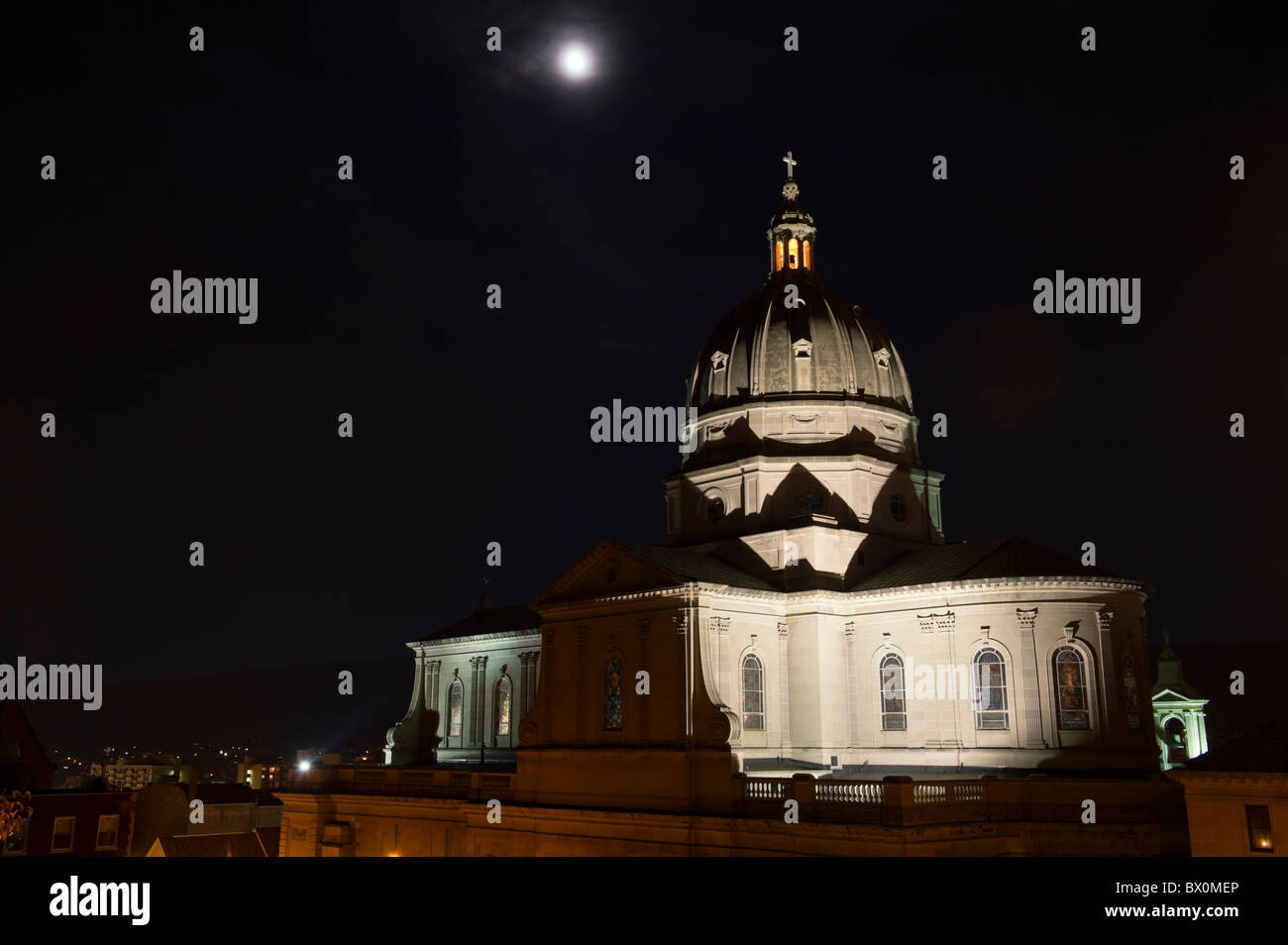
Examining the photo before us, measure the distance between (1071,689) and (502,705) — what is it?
28081mm

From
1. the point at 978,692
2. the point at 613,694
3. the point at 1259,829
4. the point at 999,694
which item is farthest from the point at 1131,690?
the point at 613,694

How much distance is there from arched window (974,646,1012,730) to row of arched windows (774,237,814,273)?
22.1 metres

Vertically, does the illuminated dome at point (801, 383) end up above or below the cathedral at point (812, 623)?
above

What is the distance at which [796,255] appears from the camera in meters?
55.5

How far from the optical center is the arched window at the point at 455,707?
5975 cm

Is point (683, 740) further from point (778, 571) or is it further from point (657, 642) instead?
point (778, 571)

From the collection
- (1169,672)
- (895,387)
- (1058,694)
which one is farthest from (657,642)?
(1169,672)

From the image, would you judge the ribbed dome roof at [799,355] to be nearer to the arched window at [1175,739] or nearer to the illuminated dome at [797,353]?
the illuminated dome at [797,353]

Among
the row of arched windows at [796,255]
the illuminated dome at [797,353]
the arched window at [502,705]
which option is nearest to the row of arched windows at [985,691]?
the illuminated dome at [797,353]

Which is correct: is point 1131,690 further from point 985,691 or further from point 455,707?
point 455,707

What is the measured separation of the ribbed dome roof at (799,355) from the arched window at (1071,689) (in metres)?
15.5

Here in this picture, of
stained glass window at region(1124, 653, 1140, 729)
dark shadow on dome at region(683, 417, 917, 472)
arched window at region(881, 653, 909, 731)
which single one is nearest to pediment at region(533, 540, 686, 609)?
dark shadow on dome at region(683, 417, 917, 472)
